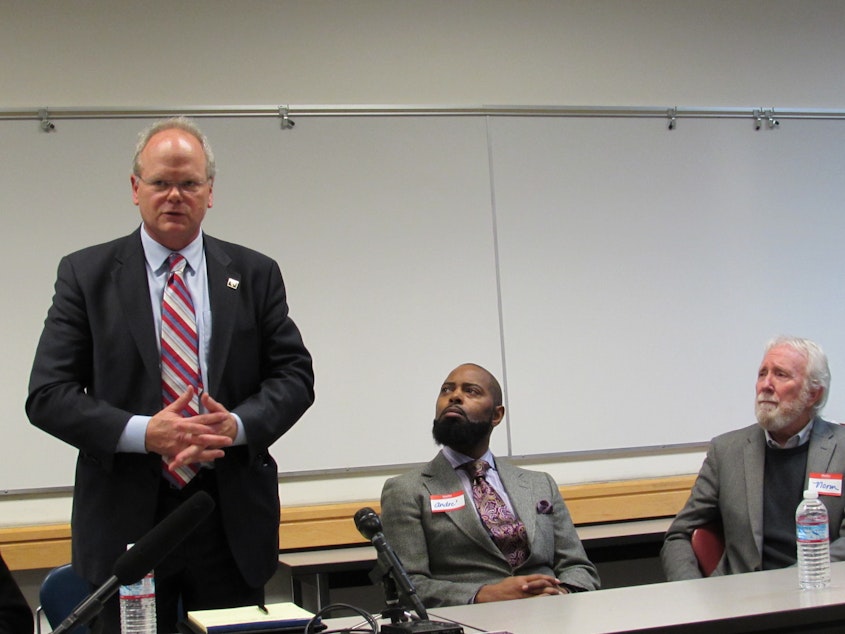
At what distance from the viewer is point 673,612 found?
213 centimetres

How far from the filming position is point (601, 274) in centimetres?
483

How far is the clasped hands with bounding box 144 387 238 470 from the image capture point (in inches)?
83.4

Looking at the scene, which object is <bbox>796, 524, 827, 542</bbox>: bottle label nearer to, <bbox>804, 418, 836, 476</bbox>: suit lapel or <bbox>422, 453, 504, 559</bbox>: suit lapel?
<bbox>804, 418, 836, 476</bbox>: suit lapel

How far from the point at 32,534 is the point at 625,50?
3486mm

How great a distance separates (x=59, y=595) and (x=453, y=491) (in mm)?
1265

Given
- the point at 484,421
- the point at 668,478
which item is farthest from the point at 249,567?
the point at 668,478

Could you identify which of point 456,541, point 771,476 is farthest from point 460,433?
point 771,476

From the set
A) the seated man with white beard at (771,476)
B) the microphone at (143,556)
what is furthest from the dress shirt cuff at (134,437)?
the seated man with white beard at (771,476)

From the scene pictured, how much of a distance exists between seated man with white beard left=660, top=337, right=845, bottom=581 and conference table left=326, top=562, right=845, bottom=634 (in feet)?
2.86

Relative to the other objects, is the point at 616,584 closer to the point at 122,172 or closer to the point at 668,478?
the point at 668,478

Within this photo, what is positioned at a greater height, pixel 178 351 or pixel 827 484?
pixel 178 351

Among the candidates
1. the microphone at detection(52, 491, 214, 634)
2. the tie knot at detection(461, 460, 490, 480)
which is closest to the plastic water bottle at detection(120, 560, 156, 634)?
the microphone at detection(52, 491, 214, 634)

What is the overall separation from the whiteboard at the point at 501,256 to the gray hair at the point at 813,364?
1.17 metres

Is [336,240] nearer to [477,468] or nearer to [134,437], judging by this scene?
[477,468]
